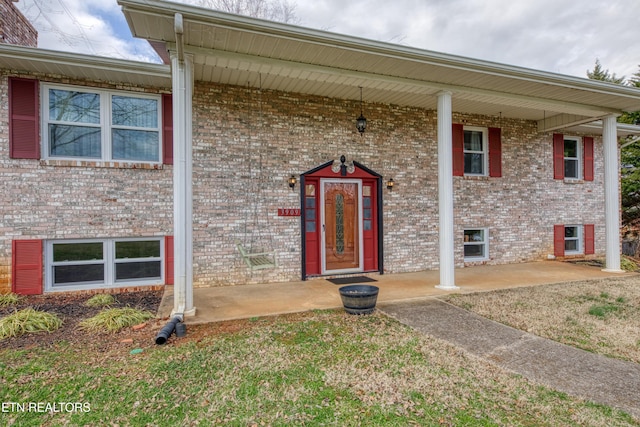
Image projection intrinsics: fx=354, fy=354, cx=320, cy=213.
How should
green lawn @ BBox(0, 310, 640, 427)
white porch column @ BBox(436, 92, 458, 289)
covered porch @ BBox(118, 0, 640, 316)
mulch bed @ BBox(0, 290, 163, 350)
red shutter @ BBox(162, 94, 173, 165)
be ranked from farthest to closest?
1. red shutter @ BBox(162, 94, 173, 165)
2. white porch column @ BBox(436, 92, 458, 289)
3. covered porch @ BBox(118, 0, 640, 316)
4. mulch bed @ BBox(0, 290, 163, 350)
5. green lawn @ BBox(0, 310, 640, 427)

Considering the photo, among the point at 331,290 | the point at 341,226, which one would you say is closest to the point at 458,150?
the point at 341,226

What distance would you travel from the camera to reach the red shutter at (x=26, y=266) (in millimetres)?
5727

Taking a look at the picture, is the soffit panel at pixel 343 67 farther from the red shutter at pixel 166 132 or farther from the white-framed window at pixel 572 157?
the white-framed window at pixel 572 157

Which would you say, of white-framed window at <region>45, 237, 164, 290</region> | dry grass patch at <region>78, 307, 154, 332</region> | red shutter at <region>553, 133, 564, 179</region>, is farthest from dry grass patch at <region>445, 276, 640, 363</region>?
white-framed window at <region>45, 237, 164, 290</region>

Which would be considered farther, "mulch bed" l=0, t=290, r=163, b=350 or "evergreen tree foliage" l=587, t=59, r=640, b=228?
"evergreen tree foliage" l=587, t=59, r=640, b=228

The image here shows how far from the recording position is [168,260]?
6.50 m

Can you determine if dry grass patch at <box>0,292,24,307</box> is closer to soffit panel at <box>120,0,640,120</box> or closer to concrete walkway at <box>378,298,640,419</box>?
soffit panel at <box>120,0,640,120</box>

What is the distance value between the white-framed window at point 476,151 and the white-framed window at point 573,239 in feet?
11.1

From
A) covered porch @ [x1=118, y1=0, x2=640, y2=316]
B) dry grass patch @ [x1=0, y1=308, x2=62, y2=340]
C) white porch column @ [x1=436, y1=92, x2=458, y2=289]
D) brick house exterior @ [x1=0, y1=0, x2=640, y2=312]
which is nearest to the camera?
dry grass patch @ [x1=0, y1=308, x2=62, y2=340]

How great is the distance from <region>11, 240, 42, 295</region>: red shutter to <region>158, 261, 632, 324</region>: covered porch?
2021 mm

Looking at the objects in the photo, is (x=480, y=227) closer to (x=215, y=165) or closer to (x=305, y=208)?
(x=305, y=208)

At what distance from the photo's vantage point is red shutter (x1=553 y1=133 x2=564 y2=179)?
9633mm

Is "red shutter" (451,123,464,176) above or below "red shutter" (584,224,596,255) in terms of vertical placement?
above
